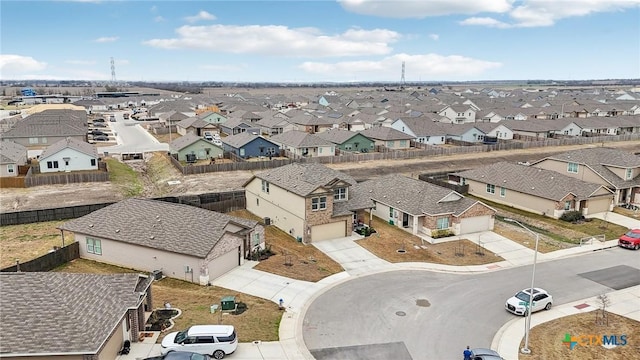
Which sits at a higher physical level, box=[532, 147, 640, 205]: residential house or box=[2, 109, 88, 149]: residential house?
box=[2, 109, 88, 149]: residential house

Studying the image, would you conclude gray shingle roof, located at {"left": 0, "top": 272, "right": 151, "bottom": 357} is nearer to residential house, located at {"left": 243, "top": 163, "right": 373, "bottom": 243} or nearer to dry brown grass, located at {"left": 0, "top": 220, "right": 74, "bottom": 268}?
dry brown grass, located at {"left": 0, "top": 220, "right": 74, "bottom": 268}

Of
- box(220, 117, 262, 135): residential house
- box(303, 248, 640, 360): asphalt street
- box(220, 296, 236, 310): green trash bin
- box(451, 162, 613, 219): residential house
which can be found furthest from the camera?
box(220, 117, 262, 135): residential house

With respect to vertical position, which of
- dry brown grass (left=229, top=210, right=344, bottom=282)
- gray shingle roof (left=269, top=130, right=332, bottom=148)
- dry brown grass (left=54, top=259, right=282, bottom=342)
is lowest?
dry brown grass (left=229, top=210, right=344, bottom=282)

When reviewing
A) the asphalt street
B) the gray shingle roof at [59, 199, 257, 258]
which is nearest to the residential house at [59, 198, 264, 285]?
the gray shingle roof at [59, 199, 257, 258]

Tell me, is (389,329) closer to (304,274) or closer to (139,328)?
(304,274)

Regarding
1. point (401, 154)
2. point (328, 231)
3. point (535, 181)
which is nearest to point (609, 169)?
point (535, 181)

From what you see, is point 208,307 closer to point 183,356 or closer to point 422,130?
point 183,356

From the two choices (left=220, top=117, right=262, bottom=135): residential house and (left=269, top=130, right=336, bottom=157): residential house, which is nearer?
(left=269, top=130, right=336, bottom=157): residential house

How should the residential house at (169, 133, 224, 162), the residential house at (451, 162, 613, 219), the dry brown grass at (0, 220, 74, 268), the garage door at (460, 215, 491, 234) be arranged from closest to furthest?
the dry brown grass at (0, 220, 74, 268)
the garage door at (460, 215, 491, 234)
the residential house at (451, 162, 613, 219)
the residential house at (169, 133, 224, 162)
